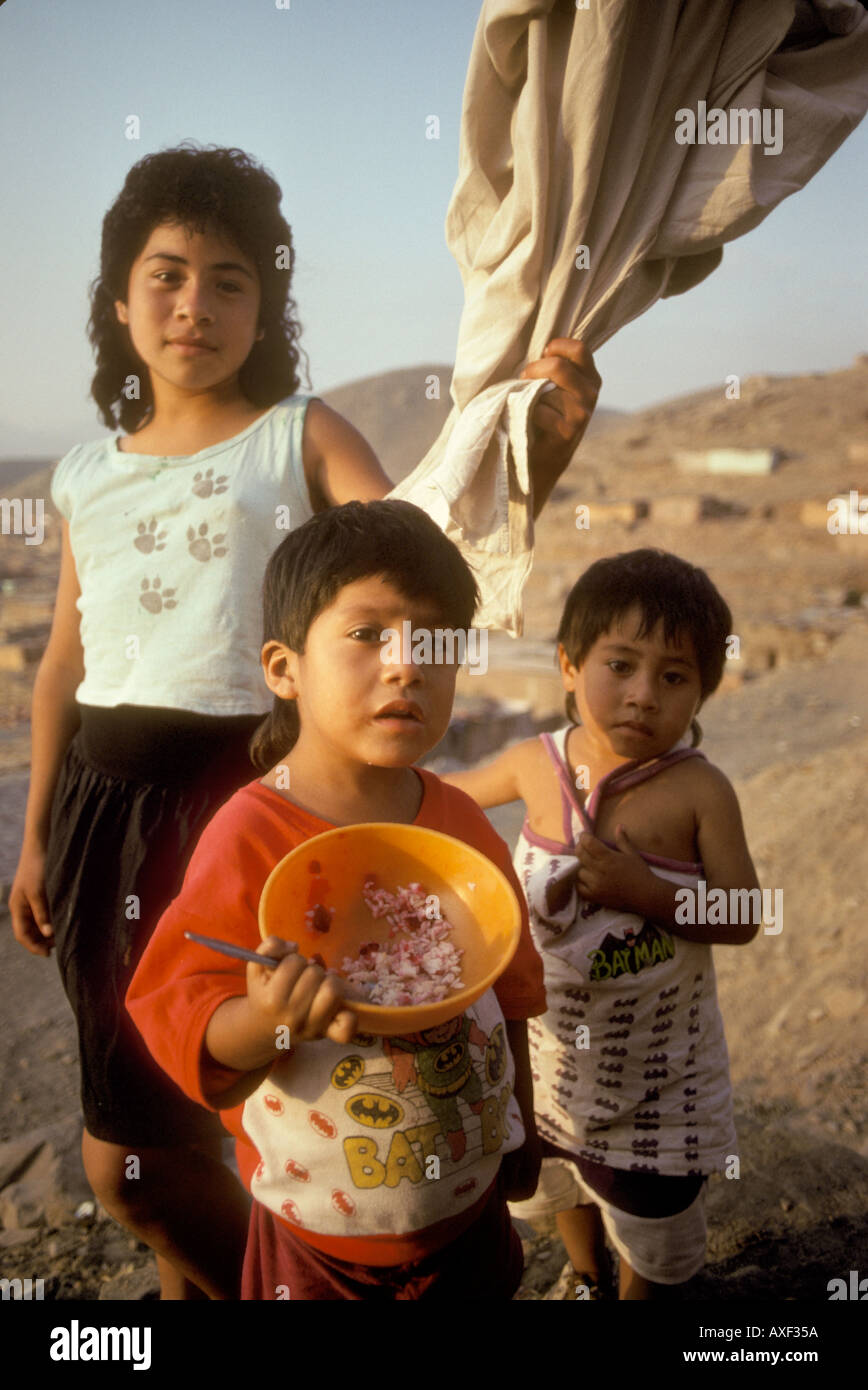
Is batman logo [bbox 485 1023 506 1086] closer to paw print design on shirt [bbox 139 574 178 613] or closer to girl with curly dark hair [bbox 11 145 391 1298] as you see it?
girl with curly dark hair [bbox 11 145 391 1298]

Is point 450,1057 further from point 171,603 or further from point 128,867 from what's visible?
point 171,603

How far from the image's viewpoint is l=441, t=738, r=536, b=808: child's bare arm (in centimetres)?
176

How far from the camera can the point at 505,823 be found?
5082mm

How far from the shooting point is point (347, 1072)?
1.11m

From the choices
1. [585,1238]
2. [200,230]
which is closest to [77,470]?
[200,230]

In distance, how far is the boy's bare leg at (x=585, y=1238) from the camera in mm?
1824

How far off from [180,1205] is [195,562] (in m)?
0.98

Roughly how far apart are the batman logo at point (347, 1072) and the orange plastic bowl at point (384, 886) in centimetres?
6

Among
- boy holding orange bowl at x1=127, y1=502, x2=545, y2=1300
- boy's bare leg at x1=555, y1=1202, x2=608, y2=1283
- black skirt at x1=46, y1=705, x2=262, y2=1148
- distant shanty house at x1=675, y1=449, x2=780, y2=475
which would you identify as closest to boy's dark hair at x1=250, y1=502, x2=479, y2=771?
boy holding orange bowl at x1=127, y1=502, x2=545, y2=1300

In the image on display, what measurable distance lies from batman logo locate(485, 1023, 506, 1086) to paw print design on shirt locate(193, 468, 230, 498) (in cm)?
83

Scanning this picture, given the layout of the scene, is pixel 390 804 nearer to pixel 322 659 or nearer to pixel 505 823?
Answer: pixel 322 659

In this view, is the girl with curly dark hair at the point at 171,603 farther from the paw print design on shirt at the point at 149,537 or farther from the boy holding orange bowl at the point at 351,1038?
the boy holding orange bowl at the point at 351,1038
